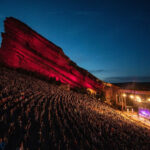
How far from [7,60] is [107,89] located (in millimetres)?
17358

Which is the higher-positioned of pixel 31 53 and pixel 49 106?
pixel 31 53

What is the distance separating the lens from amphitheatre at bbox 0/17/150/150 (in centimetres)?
212

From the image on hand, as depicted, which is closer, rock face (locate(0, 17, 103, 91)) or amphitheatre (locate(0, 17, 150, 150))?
amphitheatre (locate(0, 17, 150, 150))

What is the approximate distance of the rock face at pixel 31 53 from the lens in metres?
13.2

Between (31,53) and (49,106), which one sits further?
(31,53)

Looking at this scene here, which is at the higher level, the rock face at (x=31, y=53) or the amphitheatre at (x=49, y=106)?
the rock face at (x=31, y=53)

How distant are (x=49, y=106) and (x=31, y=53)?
12506mm

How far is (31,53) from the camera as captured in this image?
14.0 meters

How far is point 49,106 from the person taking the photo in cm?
409

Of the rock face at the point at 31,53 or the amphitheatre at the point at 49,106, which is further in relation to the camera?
the rock face at the point at 31,53

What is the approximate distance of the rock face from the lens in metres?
13.2

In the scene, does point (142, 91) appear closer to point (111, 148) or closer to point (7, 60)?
point (111, 148)

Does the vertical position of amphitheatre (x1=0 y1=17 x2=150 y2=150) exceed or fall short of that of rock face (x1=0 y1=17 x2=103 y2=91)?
it falls short

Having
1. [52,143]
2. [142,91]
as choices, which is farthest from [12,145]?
[142,91]
